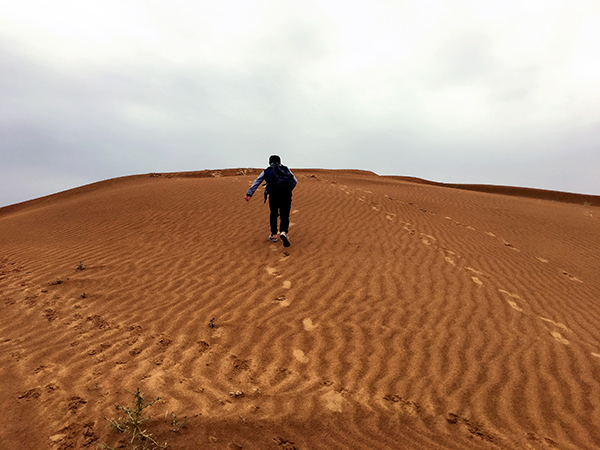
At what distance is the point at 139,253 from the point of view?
21.9ft

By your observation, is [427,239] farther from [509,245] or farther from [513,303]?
[513,303]

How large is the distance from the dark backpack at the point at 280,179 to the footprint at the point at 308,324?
3016mm

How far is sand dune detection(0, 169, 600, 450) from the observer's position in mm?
2566

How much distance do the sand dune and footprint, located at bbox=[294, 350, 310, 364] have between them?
2 cm

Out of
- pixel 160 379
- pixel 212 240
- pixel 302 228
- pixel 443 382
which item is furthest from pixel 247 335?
pixel 302 228

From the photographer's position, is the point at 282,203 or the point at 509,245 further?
the point at 509,245

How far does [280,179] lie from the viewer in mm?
6555

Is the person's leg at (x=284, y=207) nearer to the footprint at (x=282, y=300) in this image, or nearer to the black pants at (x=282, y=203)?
the black pants at (x=282, y=203)

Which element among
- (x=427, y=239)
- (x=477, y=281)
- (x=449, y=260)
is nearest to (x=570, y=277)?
(x=449, y=260)

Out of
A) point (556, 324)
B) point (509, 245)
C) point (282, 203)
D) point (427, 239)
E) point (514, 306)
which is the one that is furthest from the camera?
point (509, 245)

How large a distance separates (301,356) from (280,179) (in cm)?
380

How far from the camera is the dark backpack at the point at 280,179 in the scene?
21.5 ft

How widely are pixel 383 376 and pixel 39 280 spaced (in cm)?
548

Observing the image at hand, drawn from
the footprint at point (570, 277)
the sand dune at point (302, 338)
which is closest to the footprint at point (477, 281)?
the sand dune at point (302, 338)
